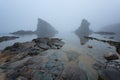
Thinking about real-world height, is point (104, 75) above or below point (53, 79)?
above

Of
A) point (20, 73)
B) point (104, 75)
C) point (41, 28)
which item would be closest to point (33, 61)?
point (20, 73)

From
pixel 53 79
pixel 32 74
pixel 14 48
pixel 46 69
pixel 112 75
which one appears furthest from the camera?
pixel 14 48

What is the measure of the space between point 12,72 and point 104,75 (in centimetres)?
1345

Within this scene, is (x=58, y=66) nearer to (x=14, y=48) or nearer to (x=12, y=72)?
(x=12, y=72)

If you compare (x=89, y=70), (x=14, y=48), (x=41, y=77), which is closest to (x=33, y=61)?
(x=41, y=77)

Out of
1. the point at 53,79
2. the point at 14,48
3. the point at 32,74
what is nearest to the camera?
the point at 53,79

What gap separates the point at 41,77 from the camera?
16266mm

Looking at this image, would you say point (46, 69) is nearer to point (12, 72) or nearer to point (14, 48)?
point (12, 72)

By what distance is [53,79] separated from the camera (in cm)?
1592

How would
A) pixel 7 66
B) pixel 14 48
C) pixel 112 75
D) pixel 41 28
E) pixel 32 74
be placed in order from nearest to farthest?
pixel 112 75
pixel 32 74
pixel 7 66
pixel 14 48
pixel 41 28

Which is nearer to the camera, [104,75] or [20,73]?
[104,75]

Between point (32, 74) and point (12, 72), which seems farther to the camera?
point (12, 72)

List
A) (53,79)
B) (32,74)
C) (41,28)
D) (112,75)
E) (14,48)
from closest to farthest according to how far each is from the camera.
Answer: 1. (112,75)
2. (53,79)
3. (32,74)
4. (14,48)
5. (41,28)

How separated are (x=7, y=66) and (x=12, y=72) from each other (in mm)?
3459
